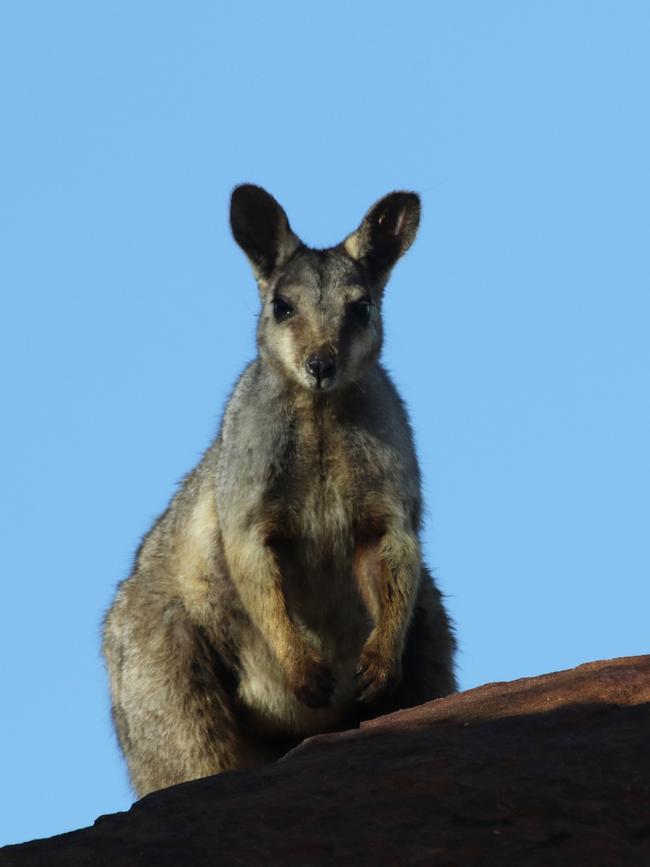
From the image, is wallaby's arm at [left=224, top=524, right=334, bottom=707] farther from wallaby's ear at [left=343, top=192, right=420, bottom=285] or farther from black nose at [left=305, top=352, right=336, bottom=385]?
wallaby's ear at [left=343, top=192, right=420, bottom=285]

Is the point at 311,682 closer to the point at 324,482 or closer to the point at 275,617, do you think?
the point at 275,617

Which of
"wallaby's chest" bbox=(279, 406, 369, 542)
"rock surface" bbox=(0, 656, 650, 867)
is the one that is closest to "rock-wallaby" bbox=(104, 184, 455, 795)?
"wallaby's chest" bbox=(279, 406, 369, 542)

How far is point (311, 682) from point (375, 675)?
14.8 inches

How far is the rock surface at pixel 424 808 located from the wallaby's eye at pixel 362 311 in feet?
12.2

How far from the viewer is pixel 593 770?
525 centimetres

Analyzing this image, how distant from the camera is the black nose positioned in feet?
29.4

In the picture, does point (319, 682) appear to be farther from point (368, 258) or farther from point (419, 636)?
point (368, 258)

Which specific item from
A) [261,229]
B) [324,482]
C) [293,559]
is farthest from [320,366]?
[261,229]

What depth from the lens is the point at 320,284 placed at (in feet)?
31.3

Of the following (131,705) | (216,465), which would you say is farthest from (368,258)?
(131,705)

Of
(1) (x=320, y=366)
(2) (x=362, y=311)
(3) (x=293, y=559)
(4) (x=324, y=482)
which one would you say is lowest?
(3) (x=293, y=559)

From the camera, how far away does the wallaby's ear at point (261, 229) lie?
9.95 metres

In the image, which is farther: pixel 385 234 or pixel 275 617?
pixel 385 234

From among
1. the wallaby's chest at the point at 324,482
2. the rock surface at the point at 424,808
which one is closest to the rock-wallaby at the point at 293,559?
the wallaby's chest at the point at 324,482
